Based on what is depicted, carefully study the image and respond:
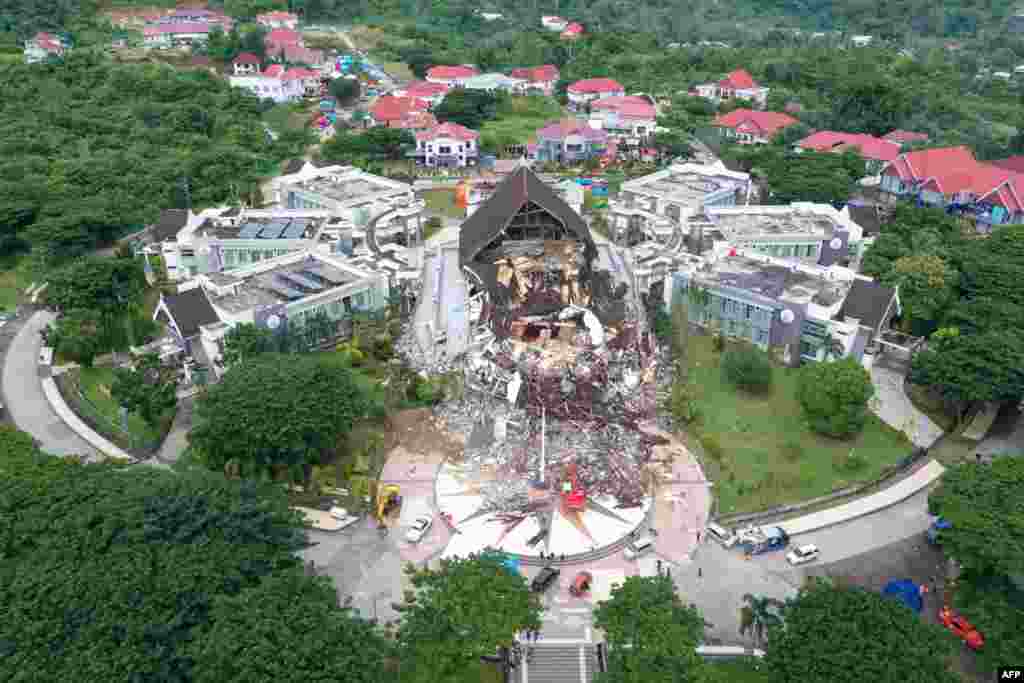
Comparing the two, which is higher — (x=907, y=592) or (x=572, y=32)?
(x=572, y=32)

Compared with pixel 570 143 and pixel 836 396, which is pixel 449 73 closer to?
pixel 570 143

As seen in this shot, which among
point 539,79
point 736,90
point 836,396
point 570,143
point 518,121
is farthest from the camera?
point 539,79

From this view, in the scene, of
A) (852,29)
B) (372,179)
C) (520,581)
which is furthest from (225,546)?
(852,29)

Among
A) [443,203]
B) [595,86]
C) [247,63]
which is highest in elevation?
[247,63]

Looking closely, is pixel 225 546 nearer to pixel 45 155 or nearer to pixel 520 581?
pixel 520 581

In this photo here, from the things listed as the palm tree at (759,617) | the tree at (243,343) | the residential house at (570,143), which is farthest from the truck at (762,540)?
the residential house at (570,143)

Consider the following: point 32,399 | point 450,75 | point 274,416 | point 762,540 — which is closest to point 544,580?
point 762,540
